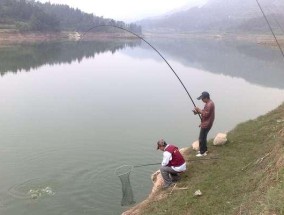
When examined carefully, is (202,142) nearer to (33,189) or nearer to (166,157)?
(166,157)

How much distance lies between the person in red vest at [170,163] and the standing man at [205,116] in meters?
1.46

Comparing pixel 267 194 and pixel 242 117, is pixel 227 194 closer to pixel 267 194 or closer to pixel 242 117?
pixel 267 194

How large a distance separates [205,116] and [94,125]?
9.48 m

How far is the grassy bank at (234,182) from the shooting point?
6.70m

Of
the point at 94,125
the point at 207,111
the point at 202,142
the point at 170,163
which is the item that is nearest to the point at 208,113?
the point at 207,111

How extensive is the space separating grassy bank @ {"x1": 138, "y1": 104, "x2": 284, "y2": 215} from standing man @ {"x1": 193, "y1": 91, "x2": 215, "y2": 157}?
0.30 metres

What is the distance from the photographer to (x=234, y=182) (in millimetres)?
8555

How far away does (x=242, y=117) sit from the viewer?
21.2 meters

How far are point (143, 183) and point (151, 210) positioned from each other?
10.8 ft

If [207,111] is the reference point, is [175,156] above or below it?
below

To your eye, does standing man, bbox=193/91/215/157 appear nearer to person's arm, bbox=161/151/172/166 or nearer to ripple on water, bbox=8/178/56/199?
person's arm, bbox=161/151/172/166

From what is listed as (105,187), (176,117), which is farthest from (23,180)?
(176,117)

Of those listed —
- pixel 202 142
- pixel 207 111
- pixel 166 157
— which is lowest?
pixel 202 142

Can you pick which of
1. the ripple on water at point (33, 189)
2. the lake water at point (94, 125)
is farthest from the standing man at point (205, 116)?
the ripple on water at point (33, 189)
